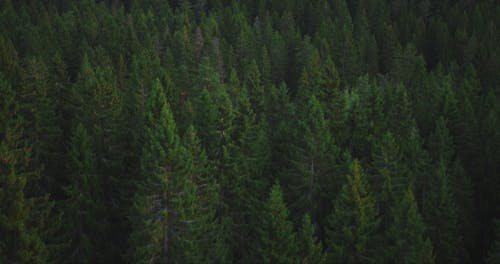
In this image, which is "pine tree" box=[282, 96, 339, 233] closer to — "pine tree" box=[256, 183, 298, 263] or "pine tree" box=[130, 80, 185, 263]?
"pine tree" box=[256, 183, 298, 263]

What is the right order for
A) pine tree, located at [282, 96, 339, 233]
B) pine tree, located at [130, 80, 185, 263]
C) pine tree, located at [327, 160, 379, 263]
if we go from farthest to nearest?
pine tree, located at [282, 96, 339, 233]
pine tree, located at [327, 160, 379, 263]
pine tree, located at [130, 80, 185, 263]

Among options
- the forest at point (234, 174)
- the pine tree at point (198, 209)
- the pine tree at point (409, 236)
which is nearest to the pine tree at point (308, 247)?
the forest at point (234, 174)

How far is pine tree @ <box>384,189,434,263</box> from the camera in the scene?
1062 inches

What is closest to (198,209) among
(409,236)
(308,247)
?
(308,247)

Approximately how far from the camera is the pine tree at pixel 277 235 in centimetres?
2595

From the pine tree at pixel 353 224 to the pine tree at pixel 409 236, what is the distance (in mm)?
1267

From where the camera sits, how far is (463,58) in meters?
70.1

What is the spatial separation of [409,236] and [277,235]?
786cm

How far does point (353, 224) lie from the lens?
2864 cm

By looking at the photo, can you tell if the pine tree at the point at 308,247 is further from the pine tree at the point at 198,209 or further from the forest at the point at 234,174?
the pine tree at the point at 198,209

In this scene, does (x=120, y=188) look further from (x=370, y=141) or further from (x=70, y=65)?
(x=70, y=65)

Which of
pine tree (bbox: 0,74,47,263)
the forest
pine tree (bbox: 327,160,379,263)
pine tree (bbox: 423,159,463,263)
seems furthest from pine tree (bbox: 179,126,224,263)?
pine tree (bbox: 423,159,463,263)

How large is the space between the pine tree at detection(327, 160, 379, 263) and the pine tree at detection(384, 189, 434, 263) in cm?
127

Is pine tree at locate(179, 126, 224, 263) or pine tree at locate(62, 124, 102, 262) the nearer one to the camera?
pine tree at locate(179, 126, 224, 263)
